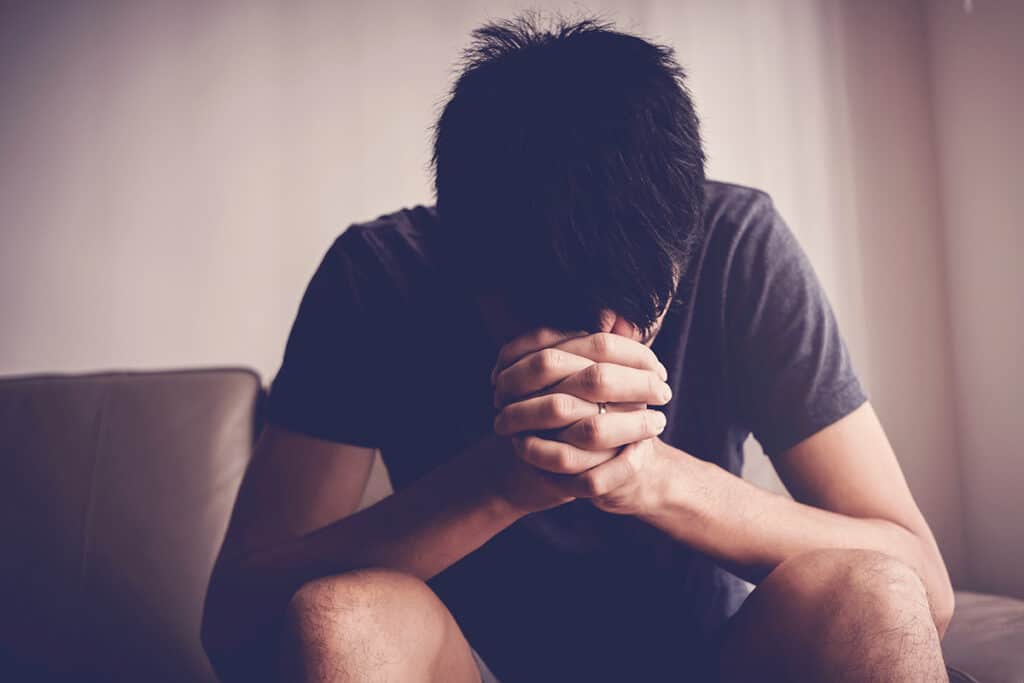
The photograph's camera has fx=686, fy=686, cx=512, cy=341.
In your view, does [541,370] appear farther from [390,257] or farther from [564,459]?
[390,257]

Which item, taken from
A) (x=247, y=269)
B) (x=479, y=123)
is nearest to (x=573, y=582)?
(x=479, y=123)

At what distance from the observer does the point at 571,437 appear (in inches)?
24.5

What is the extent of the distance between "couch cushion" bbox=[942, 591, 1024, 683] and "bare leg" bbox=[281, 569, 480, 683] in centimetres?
61

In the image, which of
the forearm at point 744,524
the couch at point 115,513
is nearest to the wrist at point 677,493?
the forearm at point 744,524

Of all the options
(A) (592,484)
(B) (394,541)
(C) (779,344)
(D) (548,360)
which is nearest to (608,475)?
(A) (592,484)

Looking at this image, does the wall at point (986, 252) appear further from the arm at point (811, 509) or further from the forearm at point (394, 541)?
the forearm at point (394, 541)

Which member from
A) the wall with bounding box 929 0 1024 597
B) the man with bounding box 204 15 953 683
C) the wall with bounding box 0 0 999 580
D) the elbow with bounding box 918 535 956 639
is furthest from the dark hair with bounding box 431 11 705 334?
the wall with bounding box 929 0 1024 597

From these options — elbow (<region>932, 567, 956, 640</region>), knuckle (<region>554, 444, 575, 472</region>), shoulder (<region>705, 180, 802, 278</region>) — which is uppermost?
shoulder (<region>705, 180, 802, 278</region>)

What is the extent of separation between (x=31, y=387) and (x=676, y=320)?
1.25m

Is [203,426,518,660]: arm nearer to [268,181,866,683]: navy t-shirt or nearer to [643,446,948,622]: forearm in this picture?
[268,181,866,683]: navy t-shirt

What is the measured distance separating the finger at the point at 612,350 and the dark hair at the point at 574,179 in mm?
25

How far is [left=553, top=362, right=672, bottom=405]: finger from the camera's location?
612mm

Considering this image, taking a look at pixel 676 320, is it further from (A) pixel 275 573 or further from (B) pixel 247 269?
(B) pixel 247 269

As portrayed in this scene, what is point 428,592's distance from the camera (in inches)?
26.5
